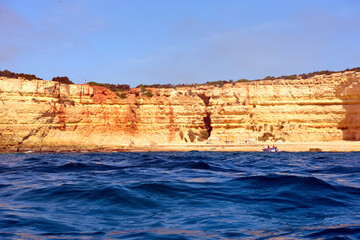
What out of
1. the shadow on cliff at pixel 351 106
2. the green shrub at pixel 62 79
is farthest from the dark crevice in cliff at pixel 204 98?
the green shrub at pixel 62 79

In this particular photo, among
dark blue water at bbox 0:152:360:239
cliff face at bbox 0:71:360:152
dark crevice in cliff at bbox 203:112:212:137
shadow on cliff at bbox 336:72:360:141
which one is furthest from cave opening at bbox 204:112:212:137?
dark blue water at bbox 0:152:360:239

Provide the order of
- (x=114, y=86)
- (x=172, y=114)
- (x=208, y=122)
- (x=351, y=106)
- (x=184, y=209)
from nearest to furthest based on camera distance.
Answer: (x=184, y=209), (x=351, y=106), (x=172, y=114), (x=208, y=122), (x=114, y=86)

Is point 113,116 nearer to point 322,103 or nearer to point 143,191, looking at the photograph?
point 322,103

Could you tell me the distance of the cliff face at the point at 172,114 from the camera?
45.8m

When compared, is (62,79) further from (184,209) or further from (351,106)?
(184,209)

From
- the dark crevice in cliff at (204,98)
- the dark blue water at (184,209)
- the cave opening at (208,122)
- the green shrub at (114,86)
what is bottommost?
the dark blue water at (184,209)

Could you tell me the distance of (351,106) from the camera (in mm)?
46344

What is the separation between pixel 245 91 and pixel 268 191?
45.8 m

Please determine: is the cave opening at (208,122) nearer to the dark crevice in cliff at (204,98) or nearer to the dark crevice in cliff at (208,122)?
the dark crevice in cliff at (208,122)

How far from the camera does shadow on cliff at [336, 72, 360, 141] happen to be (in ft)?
151

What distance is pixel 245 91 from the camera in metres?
51.8

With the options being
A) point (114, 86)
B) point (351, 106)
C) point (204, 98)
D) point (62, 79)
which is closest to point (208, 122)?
point (204, 98)

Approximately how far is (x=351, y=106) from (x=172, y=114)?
2483 centimetres

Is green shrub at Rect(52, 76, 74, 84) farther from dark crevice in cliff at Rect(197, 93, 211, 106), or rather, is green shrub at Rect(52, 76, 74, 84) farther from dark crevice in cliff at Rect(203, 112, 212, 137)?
dark crevice in cliff at Rect(203, 112, 212, 137)
